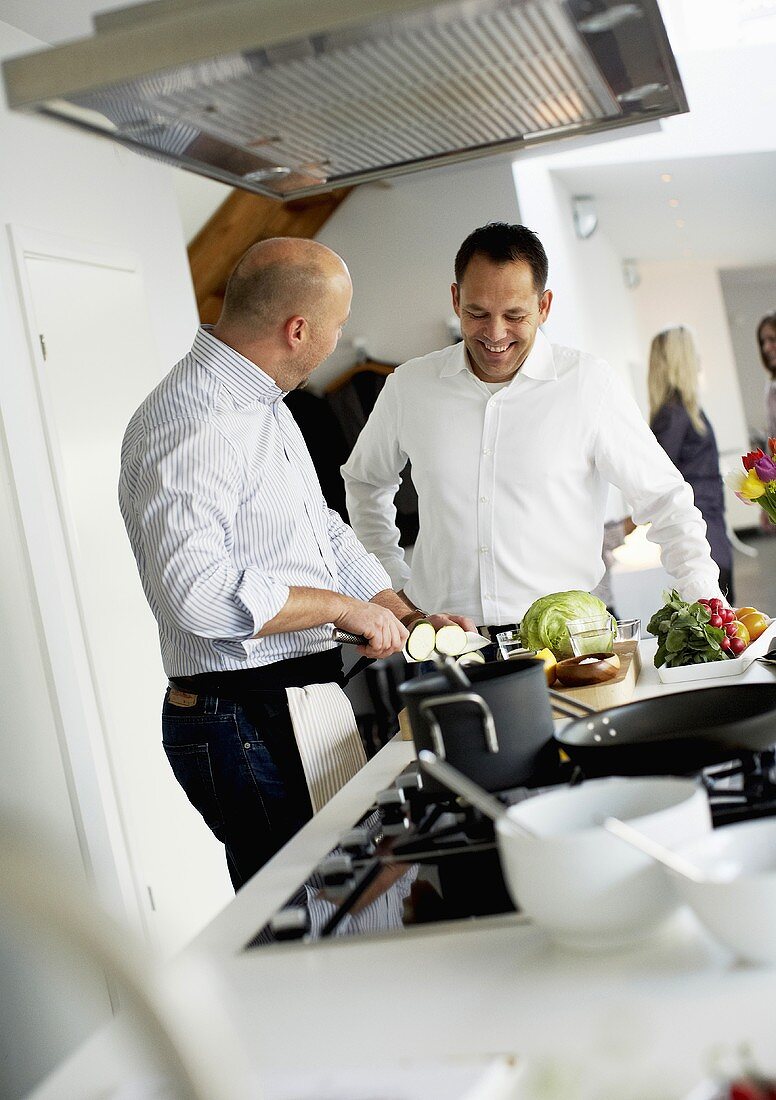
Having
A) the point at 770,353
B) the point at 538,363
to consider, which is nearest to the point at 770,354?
the point at 770,353

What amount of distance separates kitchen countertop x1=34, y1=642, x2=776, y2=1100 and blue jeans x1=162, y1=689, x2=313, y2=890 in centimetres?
101

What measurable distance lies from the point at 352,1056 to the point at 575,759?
489 millimetres

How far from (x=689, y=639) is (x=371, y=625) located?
1.87 feet

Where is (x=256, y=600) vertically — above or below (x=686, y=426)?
below

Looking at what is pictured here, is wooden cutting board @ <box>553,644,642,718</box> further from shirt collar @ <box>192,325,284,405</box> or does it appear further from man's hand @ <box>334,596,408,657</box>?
shirt collar @ <box>192,325,284,405</box>

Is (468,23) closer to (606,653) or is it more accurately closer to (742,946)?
(742,946)

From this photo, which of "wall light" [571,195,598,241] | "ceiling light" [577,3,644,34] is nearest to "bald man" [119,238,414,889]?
"ceiling light" [577,3,644,34]

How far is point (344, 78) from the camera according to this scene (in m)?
1.27

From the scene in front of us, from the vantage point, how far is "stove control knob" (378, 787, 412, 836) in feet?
4.39

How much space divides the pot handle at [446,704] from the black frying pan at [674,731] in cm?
8

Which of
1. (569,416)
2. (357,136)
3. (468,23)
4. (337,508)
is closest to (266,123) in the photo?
(357,136)

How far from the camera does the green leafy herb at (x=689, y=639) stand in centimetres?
201

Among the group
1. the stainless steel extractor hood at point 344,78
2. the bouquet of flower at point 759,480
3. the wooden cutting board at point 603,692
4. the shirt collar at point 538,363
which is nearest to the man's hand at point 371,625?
the wooden cutting board at point 603,692

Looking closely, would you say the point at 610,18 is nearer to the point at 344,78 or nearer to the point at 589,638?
the point at 344,78
